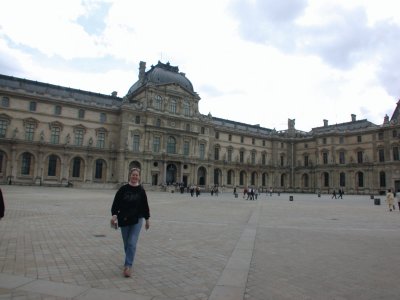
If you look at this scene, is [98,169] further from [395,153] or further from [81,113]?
[395,153]

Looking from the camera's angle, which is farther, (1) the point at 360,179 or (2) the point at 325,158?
(2) the point at 325,158

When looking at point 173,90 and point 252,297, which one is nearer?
point 252,297

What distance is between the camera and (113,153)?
58.7 metres

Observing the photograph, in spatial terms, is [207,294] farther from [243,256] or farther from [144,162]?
[144,162]

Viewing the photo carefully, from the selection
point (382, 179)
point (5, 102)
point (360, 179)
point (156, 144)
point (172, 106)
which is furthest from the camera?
point (360, 179)

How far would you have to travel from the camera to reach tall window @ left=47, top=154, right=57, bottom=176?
53.1 m

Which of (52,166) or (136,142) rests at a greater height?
(136,142)

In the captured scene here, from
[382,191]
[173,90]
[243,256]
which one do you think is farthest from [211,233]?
[382,191]

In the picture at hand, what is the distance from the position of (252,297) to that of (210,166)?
63602mm

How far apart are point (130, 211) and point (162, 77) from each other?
199 ft

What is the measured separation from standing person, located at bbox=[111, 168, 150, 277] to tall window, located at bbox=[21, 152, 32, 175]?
51175mm

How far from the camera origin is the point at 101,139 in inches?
2312

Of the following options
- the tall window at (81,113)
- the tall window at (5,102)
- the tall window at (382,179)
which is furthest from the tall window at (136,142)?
the tall window at (382,179)

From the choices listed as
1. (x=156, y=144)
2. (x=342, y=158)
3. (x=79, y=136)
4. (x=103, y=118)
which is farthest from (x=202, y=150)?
(x=342, y=158)
